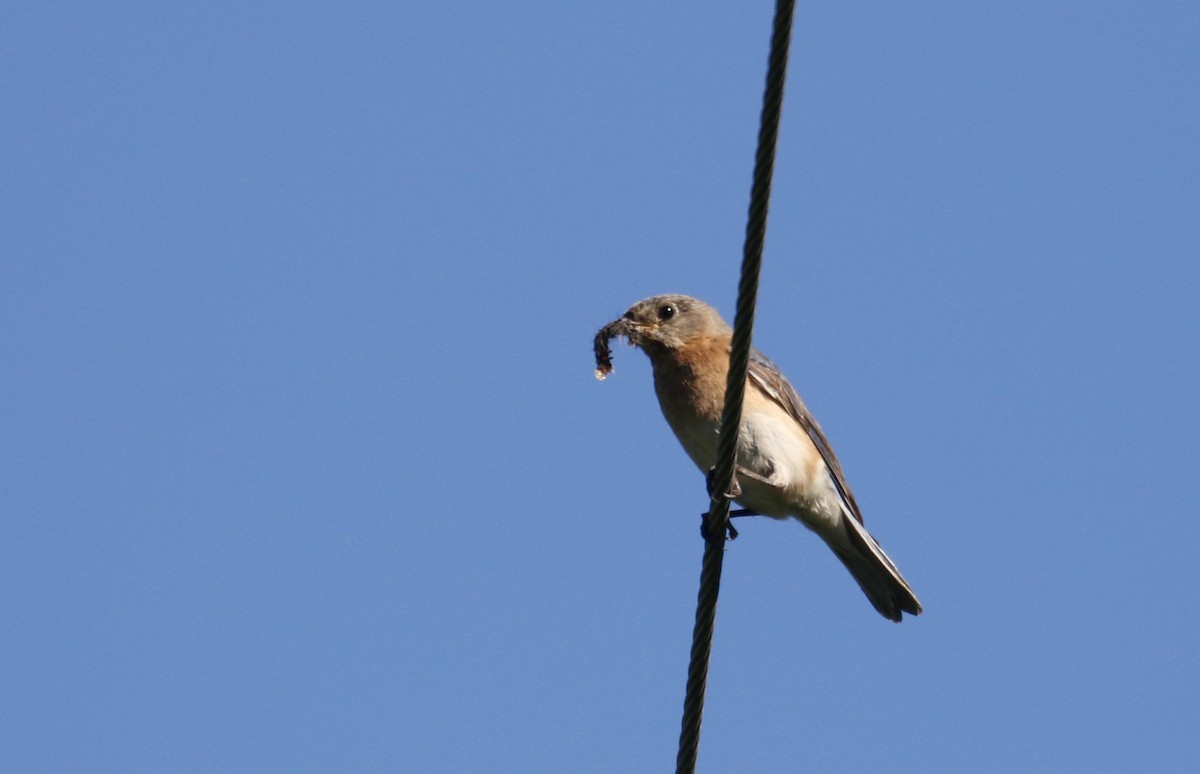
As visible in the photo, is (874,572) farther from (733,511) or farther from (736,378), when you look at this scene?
(736,378)

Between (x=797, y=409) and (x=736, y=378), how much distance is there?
3.82m

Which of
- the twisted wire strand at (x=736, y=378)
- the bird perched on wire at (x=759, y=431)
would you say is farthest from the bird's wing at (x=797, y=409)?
the twisted wire strand at (x=736, y=378)

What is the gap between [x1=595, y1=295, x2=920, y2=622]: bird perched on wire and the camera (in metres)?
7.65

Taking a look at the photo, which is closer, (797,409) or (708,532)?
(708,532)

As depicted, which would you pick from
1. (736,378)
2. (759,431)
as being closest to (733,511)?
(759,431)

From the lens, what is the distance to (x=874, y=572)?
27.0ft

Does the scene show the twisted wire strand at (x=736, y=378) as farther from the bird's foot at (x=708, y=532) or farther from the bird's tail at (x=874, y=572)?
the bird's tail at (x=874, y=572)

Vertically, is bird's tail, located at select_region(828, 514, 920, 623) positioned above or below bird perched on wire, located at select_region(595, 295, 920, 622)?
below

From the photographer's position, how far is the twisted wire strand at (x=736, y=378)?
4.00 meters

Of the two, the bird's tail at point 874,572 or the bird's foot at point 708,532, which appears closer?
the bird's foot at point 708,532

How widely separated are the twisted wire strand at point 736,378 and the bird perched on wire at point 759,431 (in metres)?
2.19

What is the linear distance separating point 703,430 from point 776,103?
150 inches

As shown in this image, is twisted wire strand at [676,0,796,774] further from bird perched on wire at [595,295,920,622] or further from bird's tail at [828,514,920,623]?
bird's tail at [828,514,920,623]

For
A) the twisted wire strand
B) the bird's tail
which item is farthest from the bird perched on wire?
the twisted wire strand
